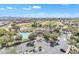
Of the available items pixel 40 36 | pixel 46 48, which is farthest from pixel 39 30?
pixel 46 48

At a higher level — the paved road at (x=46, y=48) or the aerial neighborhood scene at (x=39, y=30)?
the aerial neighborhood scene at (x=39, y=30)

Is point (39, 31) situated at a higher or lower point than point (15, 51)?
higher

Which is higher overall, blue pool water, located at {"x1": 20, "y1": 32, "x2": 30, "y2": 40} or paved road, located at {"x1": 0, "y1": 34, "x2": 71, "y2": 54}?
blue pool water, located at {"x1": 20, "y1": 32, "x2": 30, "y2": 40}

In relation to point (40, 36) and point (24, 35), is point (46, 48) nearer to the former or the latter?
point (40, 36)

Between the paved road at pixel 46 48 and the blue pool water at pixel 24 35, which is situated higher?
the blue pool water at pixel 24 35

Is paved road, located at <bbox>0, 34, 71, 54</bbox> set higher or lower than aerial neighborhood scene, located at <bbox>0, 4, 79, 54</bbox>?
lower

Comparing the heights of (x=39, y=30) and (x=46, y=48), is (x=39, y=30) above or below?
above

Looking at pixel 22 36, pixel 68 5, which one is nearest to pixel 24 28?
pixel 22 36

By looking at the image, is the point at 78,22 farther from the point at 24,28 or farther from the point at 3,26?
the point at 3,26
